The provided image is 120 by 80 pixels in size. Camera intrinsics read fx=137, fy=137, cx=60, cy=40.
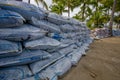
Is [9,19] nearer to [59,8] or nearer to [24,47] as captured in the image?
[24,47]

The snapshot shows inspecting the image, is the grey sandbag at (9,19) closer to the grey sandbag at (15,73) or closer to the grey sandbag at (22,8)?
the grey sandbag at (22,8)

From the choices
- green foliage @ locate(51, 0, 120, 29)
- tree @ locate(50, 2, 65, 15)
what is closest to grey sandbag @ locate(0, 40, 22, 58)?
green foliage @ locate(51, 0, 120, 29)

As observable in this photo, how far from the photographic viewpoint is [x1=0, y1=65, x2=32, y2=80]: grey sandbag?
4.39 ft

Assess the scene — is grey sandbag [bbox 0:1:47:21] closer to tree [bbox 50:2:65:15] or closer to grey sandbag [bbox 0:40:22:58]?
grey sandbag [bbox 0:40:22:58]

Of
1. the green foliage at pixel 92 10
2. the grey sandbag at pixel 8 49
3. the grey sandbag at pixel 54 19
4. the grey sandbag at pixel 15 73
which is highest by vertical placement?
the green foliage at pixel 92 10

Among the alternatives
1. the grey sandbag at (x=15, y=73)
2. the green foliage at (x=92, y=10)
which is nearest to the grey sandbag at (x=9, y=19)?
the grey sandbag at (x=15, y=73)

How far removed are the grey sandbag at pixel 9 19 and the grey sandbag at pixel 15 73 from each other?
46cm

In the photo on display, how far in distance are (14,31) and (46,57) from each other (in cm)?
56

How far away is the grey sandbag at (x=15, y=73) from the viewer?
1337 millimetres

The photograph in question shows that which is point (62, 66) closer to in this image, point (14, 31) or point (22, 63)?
point (22, 63)

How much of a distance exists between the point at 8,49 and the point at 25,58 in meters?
0.23

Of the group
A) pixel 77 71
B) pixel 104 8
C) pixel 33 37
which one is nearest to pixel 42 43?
pixel 33 37

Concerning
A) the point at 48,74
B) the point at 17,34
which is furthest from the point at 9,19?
the point at 48,74

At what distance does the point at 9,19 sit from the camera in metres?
1.42
